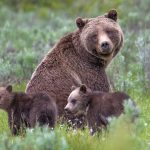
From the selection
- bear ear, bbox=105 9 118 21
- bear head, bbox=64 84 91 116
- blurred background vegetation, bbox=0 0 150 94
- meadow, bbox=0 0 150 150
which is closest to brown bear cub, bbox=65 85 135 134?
bear head, bbox=64 84 91 116

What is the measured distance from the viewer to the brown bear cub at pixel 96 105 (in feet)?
25.5

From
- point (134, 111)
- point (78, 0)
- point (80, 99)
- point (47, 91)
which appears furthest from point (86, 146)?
point (78, 0)

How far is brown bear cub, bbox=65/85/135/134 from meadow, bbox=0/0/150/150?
0.19 meters

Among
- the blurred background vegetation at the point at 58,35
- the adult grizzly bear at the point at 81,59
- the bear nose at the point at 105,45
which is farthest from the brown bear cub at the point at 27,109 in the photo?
the blurred background vegetation at the point at 58,35

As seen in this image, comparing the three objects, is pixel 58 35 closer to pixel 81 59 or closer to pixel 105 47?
pixel 81 59

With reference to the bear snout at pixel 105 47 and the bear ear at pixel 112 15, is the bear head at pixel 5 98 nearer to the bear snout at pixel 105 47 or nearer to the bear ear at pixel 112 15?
the bear snout at pixel 105 47

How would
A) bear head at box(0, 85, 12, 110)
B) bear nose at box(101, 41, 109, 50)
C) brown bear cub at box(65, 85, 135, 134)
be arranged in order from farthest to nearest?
1. bear nose at box(101, 41, 109, 50)
2. bear head at box(0, 85, 12, 110)
3. brown bear cub at box(65, 85, 135, 134)

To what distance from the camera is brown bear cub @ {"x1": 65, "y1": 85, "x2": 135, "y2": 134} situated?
25.5 ft

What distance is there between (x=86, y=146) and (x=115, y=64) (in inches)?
199

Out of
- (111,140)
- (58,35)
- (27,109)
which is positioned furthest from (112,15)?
(58,35)

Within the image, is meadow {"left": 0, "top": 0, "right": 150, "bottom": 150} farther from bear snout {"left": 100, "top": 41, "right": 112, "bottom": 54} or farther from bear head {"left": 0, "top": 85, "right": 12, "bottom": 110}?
bear snout {"left": 100, "top": 41, "right": 112, "bottom": 54}

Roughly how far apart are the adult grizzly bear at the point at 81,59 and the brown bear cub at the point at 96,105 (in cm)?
92

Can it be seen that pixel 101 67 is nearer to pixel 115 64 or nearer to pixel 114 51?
pixel 114 51

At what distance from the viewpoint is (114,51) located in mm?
9945
